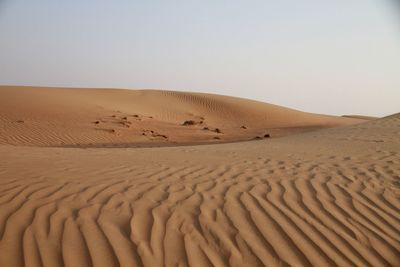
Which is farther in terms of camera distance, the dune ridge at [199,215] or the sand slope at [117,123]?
the sand slope at [117,123]

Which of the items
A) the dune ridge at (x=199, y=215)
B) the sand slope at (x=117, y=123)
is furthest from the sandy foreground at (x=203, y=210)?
the sand slope at (x=117, y=123)

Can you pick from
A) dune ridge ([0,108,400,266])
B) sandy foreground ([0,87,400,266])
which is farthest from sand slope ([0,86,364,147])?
dune ridge ([0,108,400,266])

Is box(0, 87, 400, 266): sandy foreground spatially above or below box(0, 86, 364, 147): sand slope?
above

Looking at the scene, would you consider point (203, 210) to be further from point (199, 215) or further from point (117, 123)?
point (117, 123)

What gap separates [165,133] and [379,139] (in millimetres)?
11214

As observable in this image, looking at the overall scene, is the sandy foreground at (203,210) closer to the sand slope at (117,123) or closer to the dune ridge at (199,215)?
the dune ridge at (199,215)

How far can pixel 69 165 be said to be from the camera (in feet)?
21.1

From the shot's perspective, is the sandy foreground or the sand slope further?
the sand slope

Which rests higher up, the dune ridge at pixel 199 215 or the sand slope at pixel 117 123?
the dune ridge at pixel 199 215

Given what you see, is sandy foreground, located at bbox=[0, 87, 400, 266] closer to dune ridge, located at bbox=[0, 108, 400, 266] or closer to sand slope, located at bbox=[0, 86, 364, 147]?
dune ridge, located at bbox=[0, 108, 400, 266]

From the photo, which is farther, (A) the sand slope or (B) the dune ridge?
(A) the sand slope

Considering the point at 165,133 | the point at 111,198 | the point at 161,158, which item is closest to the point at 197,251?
the point at 111,198

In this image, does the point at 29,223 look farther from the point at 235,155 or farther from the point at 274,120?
the point at 274,120

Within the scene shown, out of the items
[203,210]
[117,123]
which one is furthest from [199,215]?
[117,123]
